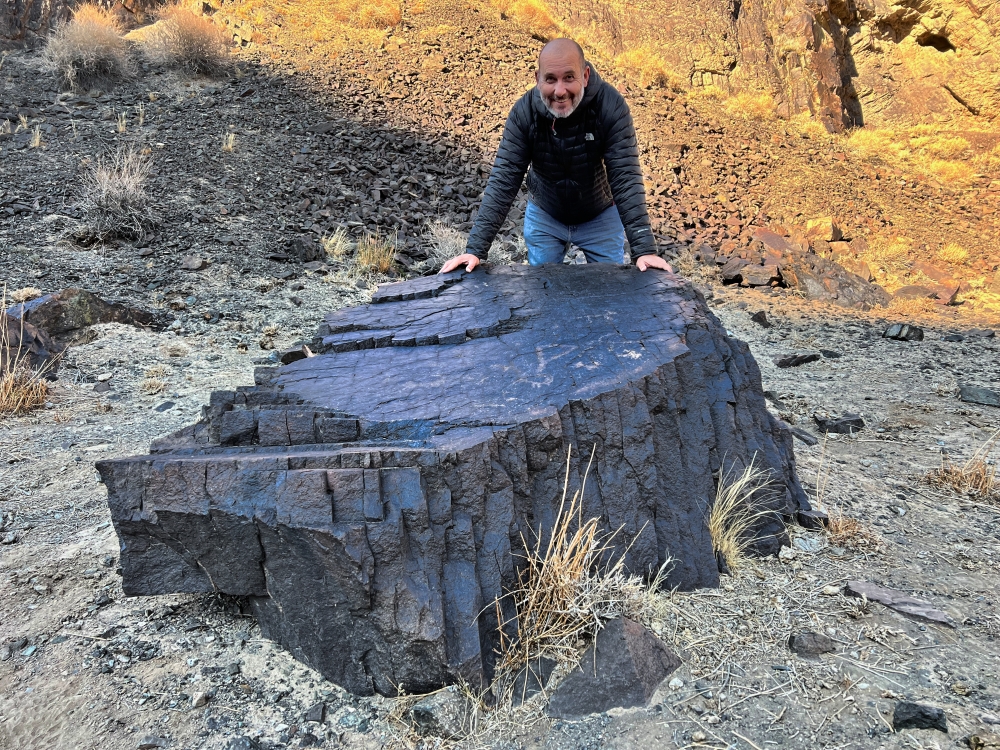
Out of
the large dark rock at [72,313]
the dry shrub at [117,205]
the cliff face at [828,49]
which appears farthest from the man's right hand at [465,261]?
the cliff face at [828,49]

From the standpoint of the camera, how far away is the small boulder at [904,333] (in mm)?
7297

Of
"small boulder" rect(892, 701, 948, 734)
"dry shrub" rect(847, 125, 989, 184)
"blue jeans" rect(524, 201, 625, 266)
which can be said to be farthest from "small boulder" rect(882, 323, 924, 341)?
"dry shrub" rect(847, 125, 989, 184)

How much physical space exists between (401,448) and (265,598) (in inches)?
27.1

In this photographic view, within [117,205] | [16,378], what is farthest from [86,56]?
[16,378]

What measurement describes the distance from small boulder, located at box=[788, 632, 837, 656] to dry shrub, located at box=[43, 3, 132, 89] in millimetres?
11922

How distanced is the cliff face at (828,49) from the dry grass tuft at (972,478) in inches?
422

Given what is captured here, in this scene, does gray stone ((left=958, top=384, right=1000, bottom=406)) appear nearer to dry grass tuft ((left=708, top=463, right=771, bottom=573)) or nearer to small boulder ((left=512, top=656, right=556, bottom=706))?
dry grass tuft ((left=708, top=463, right=771, bottom=573))

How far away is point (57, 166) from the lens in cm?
851

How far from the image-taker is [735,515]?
3.01 m

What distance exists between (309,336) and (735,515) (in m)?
4.37

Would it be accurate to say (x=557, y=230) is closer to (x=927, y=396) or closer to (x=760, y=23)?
(x=927, y=396)

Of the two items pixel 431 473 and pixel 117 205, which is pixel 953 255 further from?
pixel 117 205

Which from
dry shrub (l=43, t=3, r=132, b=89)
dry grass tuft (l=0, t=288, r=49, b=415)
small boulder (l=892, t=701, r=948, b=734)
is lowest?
small boulder (l=892, t=701, r=948, b=734)

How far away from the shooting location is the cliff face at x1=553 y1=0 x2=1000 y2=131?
12672mm
